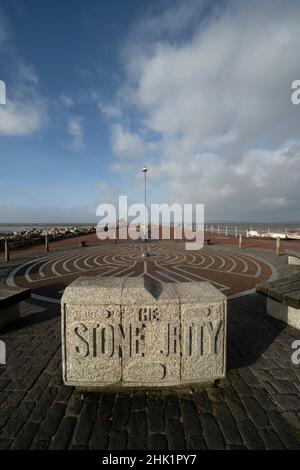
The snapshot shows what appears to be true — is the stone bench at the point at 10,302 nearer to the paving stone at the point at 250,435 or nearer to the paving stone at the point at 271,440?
the paving stone at the point at 250,435

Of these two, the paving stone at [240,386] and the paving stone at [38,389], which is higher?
the paving stone at [240,386]

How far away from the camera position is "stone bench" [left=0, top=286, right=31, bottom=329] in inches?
166

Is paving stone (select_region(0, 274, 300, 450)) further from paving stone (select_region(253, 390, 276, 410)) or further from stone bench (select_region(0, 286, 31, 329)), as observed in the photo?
stone bench (select_region(0, 286, 31, 329))

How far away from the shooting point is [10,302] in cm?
428

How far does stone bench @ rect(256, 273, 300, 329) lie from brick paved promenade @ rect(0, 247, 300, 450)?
3.01 ft

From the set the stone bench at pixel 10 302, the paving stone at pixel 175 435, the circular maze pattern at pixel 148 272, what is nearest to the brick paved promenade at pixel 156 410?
the paving stone at pixel 175 435

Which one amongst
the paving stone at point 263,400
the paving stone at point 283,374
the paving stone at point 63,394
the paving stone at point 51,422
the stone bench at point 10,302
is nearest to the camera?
the paving stone at point 51,422

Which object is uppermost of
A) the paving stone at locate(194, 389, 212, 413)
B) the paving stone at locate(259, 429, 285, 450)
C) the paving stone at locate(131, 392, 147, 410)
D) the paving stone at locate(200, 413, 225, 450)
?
the paving stone at locate(259, 429, 285, 450)

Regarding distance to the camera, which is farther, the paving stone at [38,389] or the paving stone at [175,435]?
the paving stone at [38,389]

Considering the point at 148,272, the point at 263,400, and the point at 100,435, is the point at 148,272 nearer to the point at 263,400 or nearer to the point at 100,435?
the point at 263,400

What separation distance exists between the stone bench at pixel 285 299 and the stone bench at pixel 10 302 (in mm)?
5276

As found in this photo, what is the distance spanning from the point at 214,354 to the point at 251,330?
202 cm

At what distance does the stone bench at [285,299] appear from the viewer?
409 cm

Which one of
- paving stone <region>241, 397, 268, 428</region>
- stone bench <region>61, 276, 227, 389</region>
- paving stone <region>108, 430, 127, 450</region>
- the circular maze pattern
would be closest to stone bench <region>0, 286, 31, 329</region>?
the circular maze pattern
